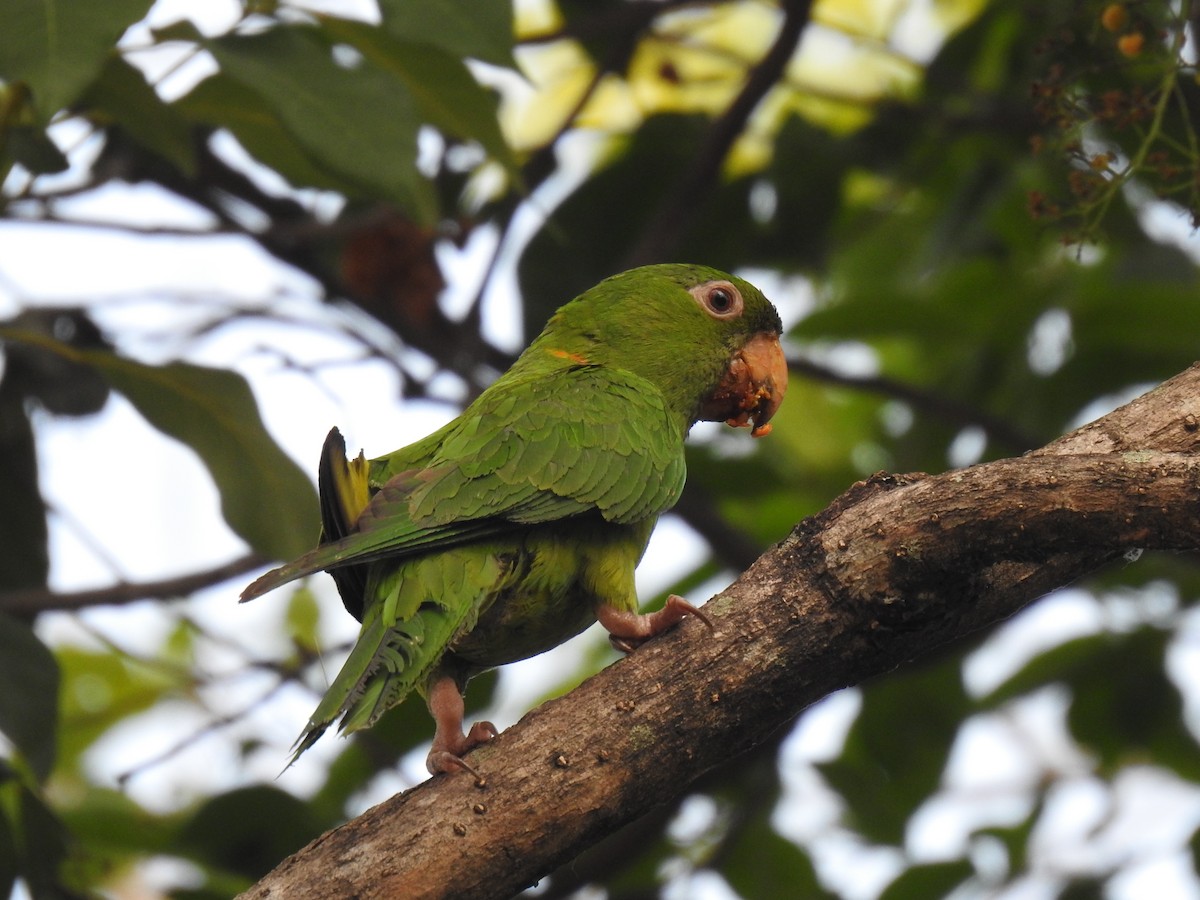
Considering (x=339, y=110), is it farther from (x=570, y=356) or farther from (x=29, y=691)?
(x=29, y=691)

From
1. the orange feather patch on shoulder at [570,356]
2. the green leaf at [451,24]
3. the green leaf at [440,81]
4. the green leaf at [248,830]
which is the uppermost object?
the green leaf at [451,24]

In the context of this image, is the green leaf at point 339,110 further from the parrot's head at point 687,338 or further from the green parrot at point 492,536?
the parrot's head at point 687,338

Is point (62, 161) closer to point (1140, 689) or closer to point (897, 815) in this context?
point (897, 815)

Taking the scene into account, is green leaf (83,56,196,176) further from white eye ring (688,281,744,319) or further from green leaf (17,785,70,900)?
green leaf (17,785,70,900)

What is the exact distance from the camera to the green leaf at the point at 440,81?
3670 mm

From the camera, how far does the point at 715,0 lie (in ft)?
16.8

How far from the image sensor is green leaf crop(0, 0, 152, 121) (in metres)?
2.69

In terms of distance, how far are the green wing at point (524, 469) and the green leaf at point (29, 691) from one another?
3.13 feet

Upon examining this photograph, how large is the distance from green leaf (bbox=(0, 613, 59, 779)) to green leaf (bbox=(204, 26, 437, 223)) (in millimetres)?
1397

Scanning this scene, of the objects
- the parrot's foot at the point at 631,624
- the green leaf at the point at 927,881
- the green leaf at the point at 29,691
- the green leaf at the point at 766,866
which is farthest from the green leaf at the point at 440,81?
the green leaf at the point at 927,881

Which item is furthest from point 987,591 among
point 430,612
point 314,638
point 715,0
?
point 314,638

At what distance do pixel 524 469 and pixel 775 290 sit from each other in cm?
311

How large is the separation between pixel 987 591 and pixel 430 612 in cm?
117

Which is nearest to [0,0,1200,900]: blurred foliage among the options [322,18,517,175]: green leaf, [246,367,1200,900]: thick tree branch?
[322,18,517,175]: green leaf
